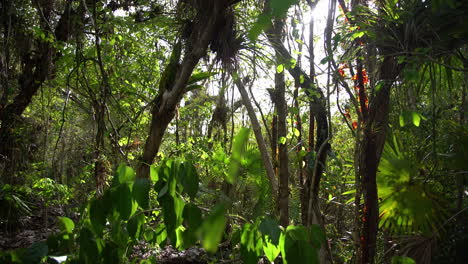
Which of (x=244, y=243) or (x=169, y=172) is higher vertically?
(x=169, y=172)

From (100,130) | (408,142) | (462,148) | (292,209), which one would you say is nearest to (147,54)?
(100,130)

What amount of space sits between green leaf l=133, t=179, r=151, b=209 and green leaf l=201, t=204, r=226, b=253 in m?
0.20

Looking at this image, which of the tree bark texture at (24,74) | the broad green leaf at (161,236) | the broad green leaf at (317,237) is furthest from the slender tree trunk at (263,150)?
the tree bark texture at (24,74)

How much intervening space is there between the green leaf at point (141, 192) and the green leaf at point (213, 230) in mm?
196

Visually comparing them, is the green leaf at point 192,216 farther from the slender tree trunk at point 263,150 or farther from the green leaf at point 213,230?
the slender tree trunk at point 263,150

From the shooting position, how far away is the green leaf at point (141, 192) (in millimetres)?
736

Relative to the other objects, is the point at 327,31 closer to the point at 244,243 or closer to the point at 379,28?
the point at 379,28

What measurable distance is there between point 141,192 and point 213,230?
23 cm

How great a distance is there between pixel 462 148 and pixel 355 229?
1071mm

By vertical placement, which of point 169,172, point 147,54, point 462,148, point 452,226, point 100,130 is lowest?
point 452,226

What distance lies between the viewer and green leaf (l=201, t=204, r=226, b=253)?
0.57 meters

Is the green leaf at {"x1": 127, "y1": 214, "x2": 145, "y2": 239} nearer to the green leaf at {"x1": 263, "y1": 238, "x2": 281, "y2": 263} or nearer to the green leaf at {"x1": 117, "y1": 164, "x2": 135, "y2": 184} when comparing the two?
the green leaf at {"x1": 117, "y1": 164, "x2": 135, "y2": 184}

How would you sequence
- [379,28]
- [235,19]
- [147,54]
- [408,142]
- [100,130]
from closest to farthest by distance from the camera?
[379,28]
[235,19]
[408,142]
[100,130]
[147,54]

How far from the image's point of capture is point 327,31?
259 centimetres
